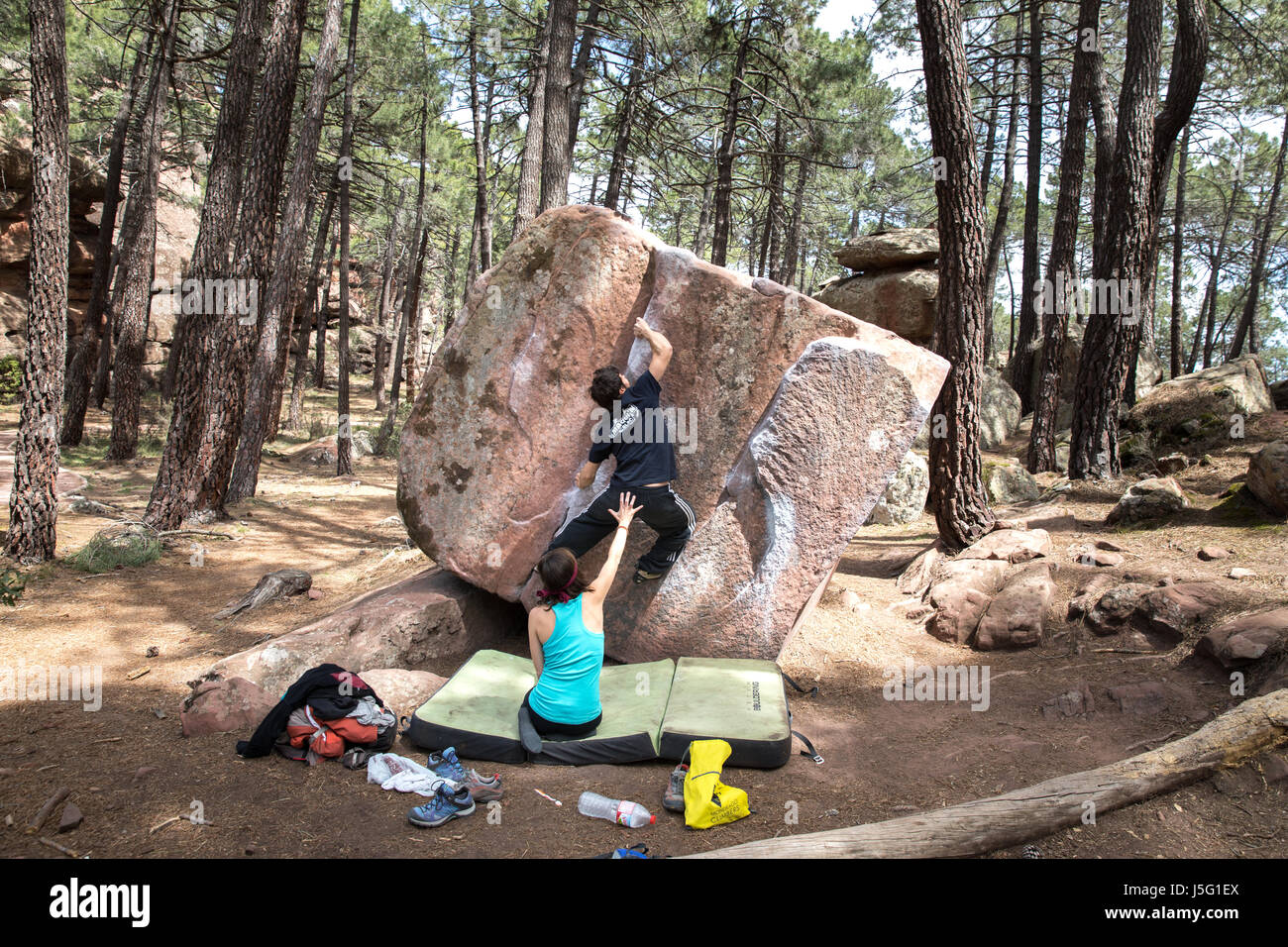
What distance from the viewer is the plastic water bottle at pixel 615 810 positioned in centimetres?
372

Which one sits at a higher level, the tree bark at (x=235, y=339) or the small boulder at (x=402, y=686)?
the tree bark at (x=235, y=339)

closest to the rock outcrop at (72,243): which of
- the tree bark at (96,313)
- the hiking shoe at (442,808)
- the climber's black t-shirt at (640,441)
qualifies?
the tree bark at (96,313)

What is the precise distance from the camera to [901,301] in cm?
1407

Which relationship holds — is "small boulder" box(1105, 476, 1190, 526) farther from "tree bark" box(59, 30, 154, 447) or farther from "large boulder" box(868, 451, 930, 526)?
"tree bark" box(59, 30, 154, 447)

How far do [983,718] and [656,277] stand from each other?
3851mm

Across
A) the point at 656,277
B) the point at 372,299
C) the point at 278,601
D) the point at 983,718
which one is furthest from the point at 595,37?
the point at 372,299

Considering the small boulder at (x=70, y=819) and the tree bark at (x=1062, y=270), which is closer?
the small boulder at (x=70, y=819)

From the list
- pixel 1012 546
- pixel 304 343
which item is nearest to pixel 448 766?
pixel 1012 546

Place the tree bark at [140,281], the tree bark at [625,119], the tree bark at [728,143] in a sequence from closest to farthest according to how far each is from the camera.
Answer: the tree bark at [625,119] < the tree bark at [140,281] < the tree bark at [728,143]

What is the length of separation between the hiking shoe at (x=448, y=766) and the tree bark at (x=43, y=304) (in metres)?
5.62

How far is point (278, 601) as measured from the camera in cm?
727

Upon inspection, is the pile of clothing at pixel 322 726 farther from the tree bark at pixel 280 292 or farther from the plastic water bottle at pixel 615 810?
the tree bark at pixel 280 292

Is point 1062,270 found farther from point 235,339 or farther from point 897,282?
point 235,339
